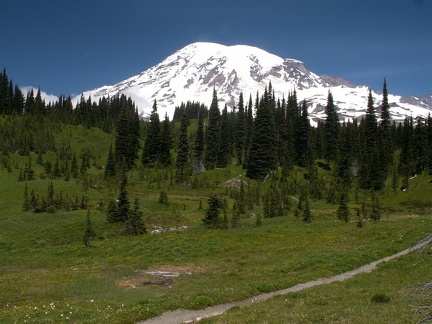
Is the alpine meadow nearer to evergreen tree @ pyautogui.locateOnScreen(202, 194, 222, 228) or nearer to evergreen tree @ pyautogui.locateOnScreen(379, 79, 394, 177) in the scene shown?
evergreen tree @ pyautogui.locateOnScreen(202, 194, 222, 228)

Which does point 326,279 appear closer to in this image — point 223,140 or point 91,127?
point 223,140

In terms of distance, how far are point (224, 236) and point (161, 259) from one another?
8037 mm

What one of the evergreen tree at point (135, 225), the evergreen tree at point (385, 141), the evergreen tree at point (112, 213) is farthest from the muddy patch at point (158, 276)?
the evergreen tree at point (385, 141)

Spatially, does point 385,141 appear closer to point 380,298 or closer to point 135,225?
point 135,225

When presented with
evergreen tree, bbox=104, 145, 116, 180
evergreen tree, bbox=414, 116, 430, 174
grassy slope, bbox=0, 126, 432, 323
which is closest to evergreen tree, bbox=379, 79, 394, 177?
evergreen tree, bbox=414, 116, 430, 174

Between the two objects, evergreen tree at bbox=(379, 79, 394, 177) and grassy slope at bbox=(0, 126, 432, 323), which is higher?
evergreen tree at bbox=(379, 79, 394, 177)

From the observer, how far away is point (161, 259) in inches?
1094

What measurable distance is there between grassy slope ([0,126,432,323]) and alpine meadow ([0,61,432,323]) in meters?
0.12

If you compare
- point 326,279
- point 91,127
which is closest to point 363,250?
point 326,279

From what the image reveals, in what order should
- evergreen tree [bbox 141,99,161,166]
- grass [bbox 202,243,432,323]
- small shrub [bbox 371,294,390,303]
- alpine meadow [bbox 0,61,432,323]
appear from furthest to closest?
evergreen tree [bbox 141,99,161,166] < alpine meadow [bbox 0,61,432,323] < small shrub [bbox 371,294,390,303] < grass [bbox 202,243,432,323]

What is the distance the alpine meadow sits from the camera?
15.4 meters

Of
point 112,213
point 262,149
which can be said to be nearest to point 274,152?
point 262,149

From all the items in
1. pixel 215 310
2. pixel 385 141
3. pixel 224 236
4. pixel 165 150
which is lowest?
pixel 215 310

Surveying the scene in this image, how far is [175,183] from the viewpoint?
Answer: 7575cm
